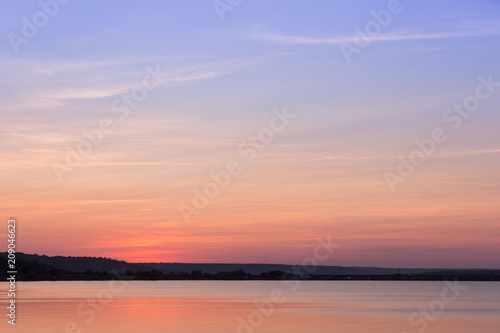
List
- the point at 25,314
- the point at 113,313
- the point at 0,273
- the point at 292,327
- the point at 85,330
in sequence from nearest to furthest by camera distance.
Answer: the point at 85,330
the point at 292,327
the point at 25,314
the point at 113,313
the point at 0,273

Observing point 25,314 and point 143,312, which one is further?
point 143,312

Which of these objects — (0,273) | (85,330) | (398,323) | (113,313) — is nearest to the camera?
(85,330)

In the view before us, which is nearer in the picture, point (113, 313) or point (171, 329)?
point (171, 329)

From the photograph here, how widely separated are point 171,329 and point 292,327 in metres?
7.03

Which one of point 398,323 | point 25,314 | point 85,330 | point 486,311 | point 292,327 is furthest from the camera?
point 486,311

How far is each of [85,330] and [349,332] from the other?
1448cm

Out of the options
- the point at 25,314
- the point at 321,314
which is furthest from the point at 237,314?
the point at 25,314

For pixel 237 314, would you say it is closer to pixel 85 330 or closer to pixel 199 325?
pixel 199 325

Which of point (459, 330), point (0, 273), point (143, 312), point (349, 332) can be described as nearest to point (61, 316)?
point (143, 312)

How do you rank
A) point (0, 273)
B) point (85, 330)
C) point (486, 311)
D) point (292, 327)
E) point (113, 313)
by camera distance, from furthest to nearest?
point (0, 273) → point (486, 311) → point (113, 313) → point (292, 327) → point (85, 330)

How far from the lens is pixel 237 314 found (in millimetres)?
58781

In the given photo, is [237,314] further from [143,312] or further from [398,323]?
[398,323]

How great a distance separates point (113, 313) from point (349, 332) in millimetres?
22318

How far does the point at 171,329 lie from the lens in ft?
152
